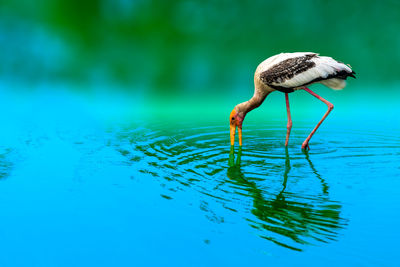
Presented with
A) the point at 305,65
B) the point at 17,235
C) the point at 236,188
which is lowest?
the point at 17,235

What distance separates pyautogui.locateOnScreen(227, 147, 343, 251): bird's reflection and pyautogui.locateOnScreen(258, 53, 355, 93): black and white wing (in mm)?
2395

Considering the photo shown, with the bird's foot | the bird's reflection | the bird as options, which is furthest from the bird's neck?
the bird's reflection

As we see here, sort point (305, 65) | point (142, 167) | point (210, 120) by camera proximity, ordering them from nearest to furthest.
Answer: point (142, 167) → point (305, 65) → point (210, 120)

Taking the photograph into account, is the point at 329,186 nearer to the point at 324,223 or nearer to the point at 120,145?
the point at 324,223

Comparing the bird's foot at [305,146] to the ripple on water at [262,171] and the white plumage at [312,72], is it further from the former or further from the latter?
the white plumage at [312,72]

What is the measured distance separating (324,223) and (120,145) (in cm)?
448

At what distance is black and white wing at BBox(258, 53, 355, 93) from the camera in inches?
279

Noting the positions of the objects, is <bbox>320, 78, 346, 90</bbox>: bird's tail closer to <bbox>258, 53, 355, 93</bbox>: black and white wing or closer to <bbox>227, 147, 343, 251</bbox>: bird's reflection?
<bbox>258, 53, 355, 93</bbox>: black and white wing

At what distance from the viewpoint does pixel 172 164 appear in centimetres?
620

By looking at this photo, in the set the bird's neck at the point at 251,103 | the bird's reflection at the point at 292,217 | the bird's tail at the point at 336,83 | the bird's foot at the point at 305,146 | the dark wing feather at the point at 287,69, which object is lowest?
the bird's reflection at the point at 292,217

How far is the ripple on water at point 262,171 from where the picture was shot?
13.2 ft

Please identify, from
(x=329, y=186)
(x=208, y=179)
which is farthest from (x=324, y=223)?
(x=208, y=179)

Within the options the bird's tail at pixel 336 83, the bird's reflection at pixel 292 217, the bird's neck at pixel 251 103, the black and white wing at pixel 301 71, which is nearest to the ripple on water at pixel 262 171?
the bird's reflection at pixel 292 217

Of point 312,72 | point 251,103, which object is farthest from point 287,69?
point 251,103
